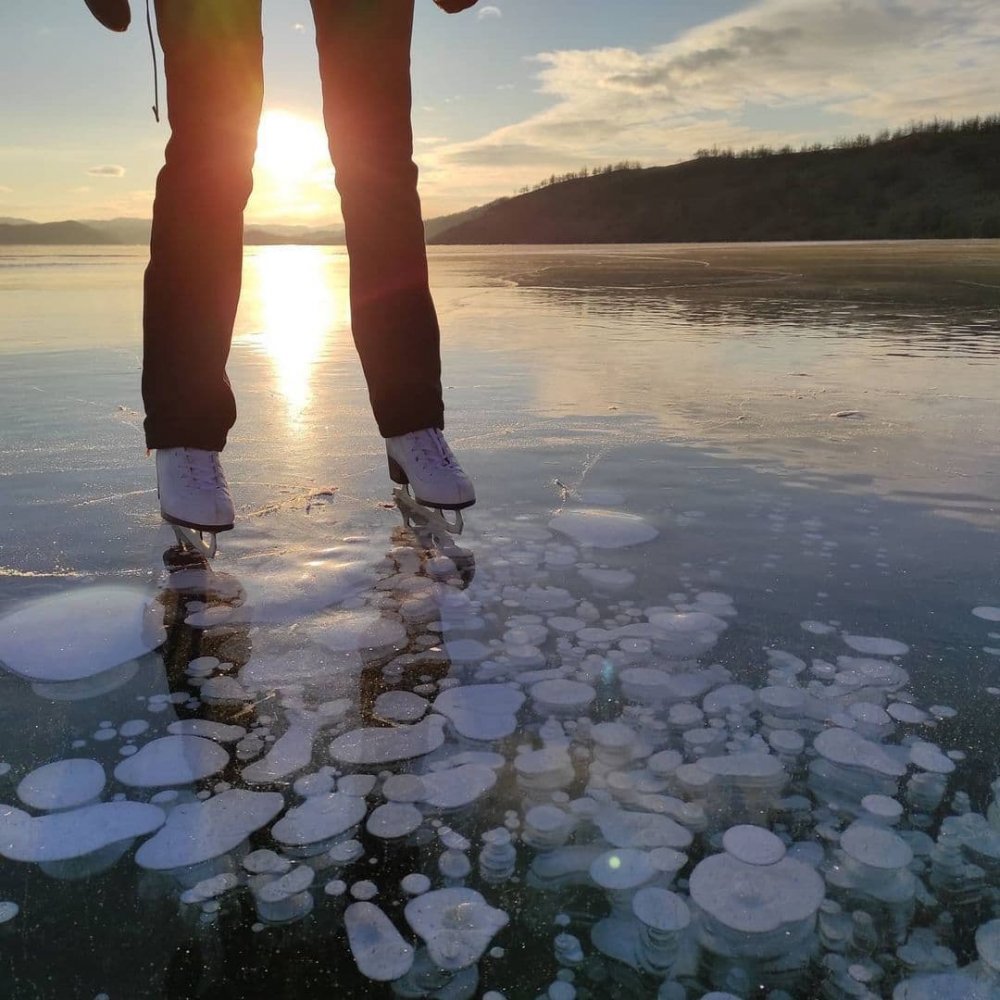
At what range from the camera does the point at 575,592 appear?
1.63 metres

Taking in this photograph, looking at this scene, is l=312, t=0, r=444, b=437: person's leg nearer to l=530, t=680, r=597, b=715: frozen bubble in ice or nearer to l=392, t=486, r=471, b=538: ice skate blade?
l=392, t=486, r=471, b=538: ice skate blade

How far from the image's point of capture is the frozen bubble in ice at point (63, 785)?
992 mm

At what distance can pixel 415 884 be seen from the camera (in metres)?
0.87

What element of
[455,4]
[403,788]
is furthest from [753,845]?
[455,4]

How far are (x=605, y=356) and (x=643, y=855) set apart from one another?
13.4 feet

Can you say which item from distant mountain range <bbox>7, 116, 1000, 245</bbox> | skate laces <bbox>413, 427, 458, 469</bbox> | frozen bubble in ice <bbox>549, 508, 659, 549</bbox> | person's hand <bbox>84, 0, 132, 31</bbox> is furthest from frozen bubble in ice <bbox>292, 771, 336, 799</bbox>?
distant mountain range <bbox>7, 116, 1000, 245</bbox>

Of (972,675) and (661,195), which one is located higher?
(661,195)

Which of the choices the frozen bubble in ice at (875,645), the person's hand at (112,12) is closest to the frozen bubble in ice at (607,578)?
the frozen bubble in ice at (875,645)

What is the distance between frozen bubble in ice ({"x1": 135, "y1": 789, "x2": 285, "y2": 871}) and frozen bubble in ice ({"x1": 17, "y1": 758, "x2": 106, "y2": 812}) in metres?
0.12

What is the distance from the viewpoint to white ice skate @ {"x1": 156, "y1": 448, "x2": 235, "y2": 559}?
5.99 feet

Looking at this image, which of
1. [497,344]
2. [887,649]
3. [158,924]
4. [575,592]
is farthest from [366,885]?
[497,344]

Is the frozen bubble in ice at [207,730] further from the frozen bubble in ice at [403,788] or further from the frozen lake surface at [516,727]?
the frozen bubble in ice at [403,788]

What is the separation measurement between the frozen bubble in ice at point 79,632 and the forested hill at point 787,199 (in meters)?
57.6

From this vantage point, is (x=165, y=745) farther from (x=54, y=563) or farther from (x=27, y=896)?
(x=54, y=563)
